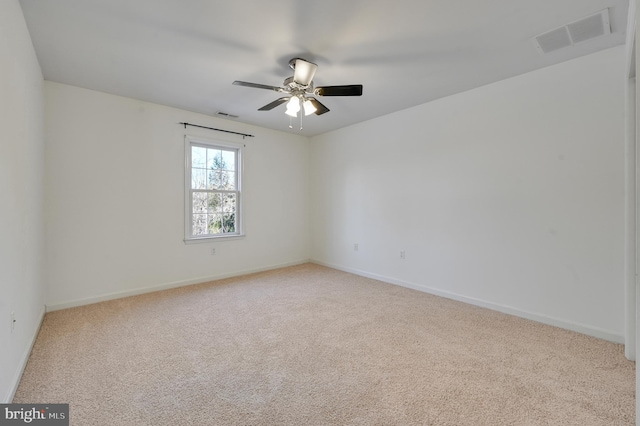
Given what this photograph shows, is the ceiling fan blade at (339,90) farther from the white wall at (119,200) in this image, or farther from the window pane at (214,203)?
the window pane at (214,203)

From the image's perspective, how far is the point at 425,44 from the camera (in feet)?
8.16

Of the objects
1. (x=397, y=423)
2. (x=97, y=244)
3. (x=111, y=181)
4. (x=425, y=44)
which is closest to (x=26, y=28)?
(x=111, y=181)

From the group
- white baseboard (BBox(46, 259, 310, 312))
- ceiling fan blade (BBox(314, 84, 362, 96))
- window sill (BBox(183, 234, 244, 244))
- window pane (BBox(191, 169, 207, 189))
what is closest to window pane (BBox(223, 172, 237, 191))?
window pane (BBox(191, 169, 207, 189))

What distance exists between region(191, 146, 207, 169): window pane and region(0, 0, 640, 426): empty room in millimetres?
34

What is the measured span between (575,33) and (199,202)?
471 cm

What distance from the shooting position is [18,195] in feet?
6.79

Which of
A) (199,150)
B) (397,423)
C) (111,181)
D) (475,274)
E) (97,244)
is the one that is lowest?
(397,423)

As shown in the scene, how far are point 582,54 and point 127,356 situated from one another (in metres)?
4.74

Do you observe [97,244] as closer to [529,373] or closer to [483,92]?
[529,373]

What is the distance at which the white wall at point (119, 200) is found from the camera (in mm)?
3314

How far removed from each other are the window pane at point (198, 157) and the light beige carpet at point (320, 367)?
2.16 metres

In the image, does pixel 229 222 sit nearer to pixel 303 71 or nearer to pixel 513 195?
pixel 303 71

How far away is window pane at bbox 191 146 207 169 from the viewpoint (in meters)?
4.44

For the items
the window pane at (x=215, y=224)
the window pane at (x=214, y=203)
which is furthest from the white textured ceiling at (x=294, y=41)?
the window pane at (x=215, y=224)
